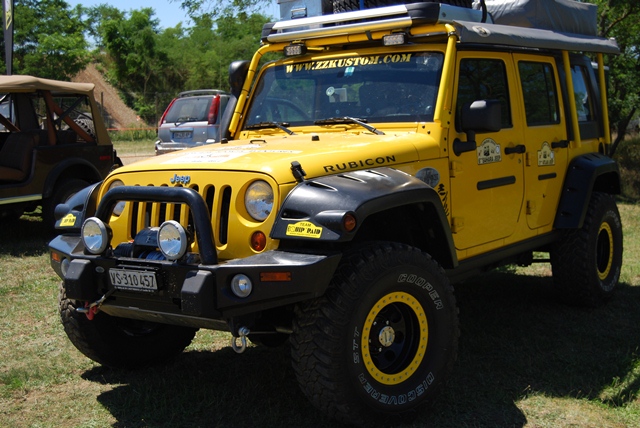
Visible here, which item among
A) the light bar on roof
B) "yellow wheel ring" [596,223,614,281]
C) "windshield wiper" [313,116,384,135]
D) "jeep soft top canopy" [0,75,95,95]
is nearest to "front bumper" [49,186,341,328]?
"windshield wiper" [313,116,384,135]

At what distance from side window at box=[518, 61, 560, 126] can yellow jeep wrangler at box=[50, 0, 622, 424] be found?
17mm

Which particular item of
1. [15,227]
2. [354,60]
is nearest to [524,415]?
[354,60]

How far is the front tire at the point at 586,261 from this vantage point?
6.03 m

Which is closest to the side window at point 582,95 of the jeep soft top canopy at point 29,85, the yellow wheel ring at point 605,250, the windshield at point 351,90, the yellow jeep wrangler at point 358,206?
the yellow jeep wrangler at point 358,206

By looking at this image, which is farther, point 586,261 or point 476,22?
point 586,261

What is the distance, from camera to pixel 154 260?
3738 millimetres

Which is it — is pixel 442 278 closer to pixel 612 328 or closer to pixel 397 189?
pixel 397 189

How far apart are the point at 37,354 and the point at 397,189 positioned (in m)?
2.86

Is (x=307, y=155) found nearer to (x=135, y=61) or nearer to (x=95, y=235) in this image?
(x=95, y=235)

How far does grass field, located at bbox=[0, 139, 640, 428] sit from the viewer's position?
411 cm

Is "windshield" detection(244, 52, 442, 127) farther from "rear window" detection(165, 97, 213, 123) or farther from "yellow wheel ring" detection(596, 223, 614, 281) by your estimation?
"rear window" detection(165, 97, 213, 123)

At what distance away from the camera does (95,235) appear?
3.95 metres

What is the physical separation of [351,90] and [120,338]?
213 centimetres

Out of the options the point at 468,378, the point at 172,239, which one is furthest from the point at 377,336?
the point at 172,239
